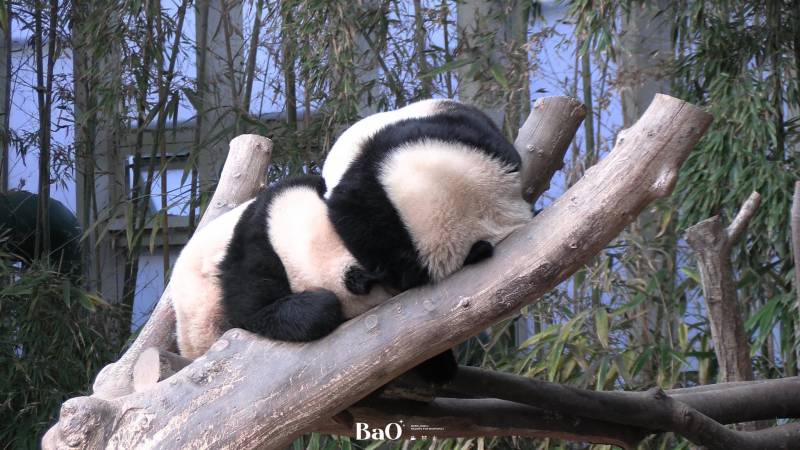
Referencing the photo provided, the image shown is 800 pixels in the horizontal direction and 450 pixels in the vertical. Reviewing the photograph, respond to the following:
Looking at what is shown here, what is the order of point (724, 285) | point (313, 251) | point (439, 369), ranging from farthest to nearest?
point (724, 285) → point (439, 369) → point (313, 251)

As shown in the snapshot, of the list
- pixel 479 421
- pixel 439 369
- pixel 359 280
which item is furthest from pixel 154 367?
pixel 479 421

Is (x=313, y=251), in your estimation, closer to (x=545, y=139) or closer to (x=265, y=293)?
(x=265, y=293)

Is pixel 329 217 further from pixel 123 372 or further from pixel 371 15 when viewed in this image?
pixel 371 15

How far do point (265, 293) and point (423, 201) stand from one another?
292mm

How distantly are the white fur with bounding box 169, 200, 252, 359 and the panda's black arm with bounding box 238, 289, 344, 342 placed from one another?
152 millimetres

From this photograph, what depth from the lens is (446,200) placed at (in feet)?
4.00

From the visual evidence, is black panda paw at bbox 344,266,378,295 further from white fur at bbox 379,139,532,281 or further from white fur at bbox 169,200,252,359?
white fur at bbox 169,200,252,359

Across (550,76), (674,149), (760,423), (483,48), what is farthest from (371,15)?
(674,149)

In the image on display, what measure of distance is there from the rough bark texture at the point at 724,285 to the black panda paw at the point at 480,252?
0.80 meters

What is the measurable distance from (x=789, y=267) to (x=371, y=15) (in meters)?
1.45

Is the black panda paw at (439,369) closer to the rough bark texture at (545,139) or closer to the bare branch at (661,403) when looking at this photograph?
the bare branch at (661,403)

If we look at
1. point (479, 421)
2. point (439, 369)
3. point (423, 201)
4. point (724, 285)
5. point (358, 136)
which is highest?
point (358, 136)

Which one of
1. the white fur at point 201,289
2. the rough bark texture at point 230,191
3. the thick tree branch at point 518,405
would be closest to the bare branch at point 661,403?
the thick tree branch at point 518,405

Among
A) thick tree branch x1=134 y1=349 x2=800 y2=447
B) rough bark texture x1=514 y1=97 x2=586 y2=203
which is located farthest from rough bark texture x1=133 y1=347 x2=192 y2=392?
rough bark texture x1=514 y1=97 x2=586 y2=203
